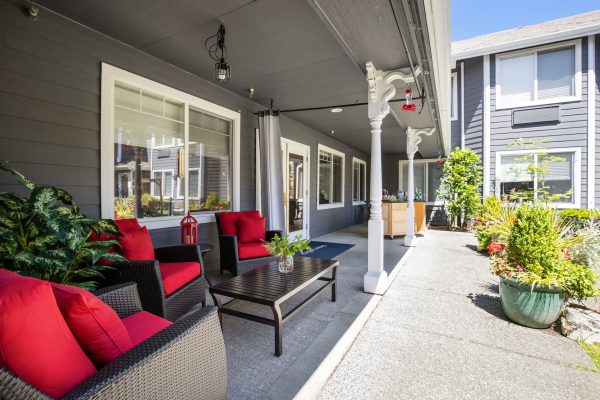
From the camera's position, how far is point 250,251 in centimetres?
355

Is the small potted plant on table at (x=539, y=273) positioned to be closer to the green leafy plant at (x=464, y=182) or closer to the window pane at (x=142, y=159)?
the window pane at (x=142, y=159)

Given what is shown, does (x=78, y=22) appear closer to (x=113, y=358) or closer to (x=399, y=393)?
(x=113, y=358)

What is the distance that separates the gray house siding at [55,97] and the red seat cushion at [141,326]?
1.70 meters

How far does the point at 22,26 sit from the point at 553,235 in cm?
466

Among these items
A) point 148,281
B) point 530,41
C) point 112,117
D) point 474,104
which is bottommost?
point 148,281

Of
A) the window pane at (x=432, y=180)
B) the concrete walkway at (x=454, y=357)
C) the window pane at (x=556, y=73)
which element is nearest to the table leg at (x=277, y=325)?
the concrete walkway at (x=454, y=357)

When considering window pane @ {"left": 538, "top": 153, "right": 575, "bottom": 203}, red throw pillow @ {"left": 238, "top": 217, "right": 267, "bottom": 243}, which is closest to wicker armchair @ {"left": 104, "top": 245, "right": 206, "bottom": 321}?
red throw pillow @ {"left": 238, "top": 217, "right": 267, "bottom": 243}

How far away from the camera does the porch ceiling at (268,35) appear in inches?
93.4

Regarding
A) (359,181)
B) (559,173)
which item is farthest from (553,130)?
(359,181)

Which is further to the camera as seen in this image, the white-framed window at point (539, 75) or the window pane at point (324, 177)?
the window pane at point (324, 177)

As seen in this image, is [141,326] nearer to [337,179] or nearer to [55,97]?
[55,97]

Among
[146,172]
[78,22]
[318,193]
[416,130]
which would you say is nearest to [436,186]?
[416,130]

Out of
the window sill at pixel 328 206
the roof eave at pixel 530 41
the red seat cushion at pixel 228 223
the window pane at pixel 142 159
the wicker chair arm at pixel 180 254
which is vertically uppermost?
the roof eave at pixel 530 41

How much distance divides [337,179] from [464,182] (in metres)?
3.45
